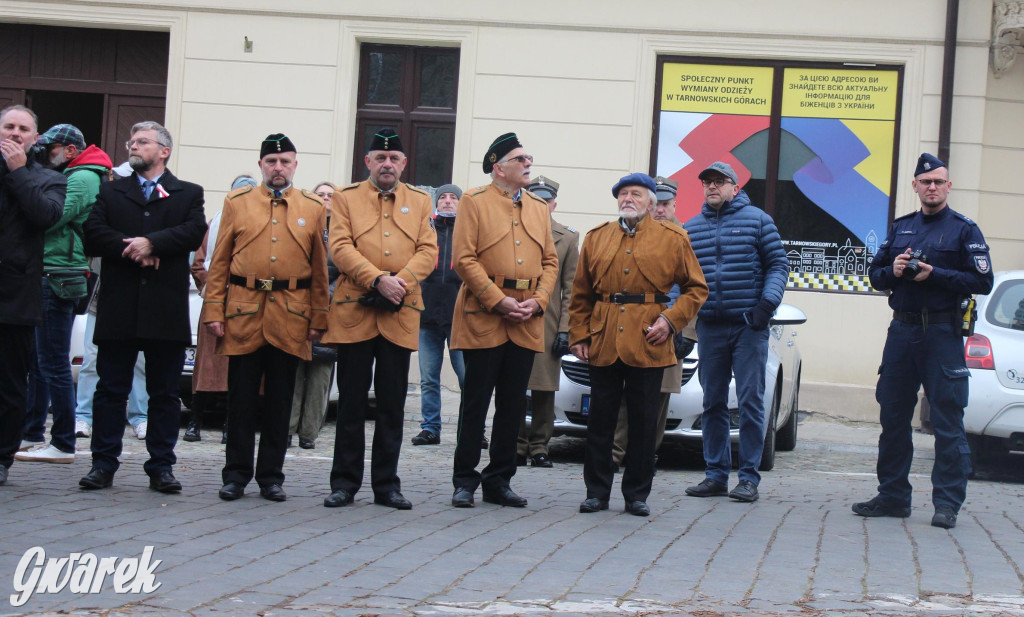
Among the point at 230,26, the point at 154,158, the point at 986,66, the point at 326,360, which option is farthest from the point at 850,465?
the point at 230,26

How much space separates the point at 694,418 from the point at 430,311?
7.71 feet

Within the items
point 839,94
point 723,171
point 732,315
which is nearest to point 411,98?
point 839,94

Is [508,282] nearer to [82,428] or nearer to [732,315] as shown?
[732,315]

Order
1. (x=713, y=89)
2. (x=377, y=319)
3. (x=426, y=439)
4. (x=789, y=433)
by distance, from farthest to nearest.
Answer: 1. (x=713, y=89)
2. (x=789, y=433)
3. (x=426, y=439)
4. (x=377, y=319)

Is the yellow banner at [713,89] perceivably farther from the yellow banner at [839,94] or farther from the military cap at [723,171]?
the military cap at [723,171]

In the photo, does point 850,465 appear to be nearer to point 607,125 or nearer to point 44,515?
point 607,125

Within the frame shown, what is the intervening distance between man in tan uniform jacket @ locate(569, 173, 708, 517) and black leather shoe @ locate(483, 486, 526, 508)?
37 centimetres

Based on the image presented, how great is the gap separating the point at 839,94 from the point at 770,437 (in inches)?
221

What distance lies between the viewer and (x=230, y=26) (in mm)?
14055

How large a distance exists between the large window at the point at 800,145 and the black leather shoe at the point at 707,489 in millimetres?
6224

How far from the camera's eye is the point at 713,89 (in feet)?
45.4

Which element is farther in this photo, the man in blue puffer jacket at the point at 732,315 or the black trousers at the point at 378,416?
the man in blue puffer jacket at the point at 732,315

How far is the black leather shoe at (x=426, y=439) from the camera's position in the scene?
33.4ft

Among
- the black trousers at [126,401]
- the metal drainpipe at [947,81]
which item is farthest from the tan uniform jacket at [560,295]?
the metal drainpipe at [947,81]
